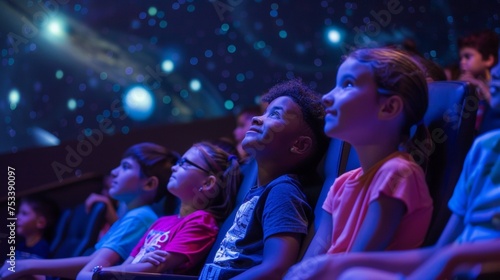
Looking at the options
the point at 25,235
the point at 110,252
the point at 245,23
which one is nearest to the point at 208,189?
the point at 110,252

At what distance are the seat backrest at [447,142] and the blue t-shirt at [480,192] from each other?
0.04 m

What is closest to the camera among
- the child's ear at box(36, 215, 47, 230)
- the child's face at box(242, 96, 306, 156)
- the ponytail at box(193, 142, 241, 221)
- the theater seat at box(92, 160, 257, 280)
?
the theater seat at box(92, 160, 257, 280)

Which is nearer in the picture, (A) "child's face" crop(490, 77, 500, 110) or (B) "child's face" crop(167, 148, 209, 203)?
(A) "child's face" crop(490, 77, 500, 110)

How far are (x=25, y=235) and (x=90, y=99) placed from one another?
133 centimetres

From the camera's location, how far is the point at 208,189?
6.49ft

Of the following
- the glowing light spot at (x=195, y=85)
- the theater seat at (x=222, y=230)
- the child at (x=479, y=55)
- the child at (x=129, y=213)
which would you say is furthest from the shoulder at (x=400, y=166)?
the glowing light spot at (x=195, y=85)

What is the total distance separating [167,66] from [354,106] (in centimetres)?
262

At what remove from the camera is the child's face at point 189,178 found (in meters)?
1.97

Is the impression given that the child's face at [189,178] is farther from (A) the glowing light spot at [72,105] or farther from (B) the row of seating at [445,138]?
(A) the glowing light spot at [72,105]

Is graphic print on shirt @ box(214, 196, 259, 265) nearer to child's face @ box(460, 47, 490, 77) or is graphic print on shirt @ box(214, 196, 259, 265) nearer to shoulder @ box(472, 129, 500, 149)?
shoulder @ box(472, 129, 500, 149)

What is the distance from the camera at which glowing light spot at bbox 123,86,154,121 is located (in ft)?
12.4

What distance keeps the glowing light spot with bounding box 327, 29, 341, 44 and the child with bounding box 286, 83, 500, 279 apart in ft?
6.94

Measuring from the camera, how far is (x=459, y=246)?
3.11ft

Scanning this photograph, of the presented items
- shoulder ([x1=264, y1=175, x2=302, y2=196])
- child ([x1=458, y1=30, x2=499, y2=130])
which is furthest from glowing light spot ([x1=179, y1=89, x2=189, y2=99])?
shoulder ([x1=264, y1=175, x2=302, y2=196])
